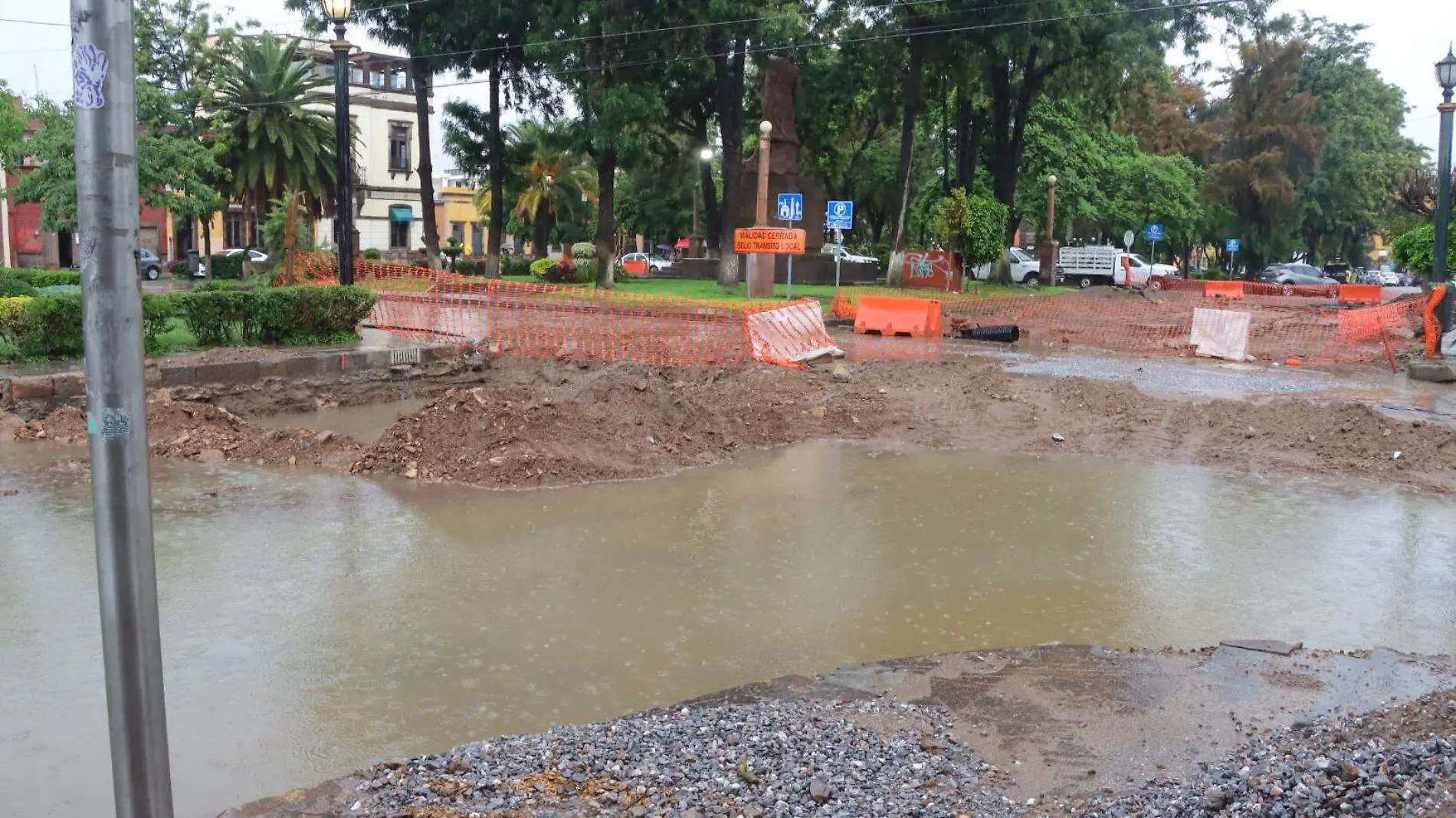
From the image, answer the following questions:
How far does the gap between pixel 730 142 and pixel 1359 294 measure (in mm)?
28407

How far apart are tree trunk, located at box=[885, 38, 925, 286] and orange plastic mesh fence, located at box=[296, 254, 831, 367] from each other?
11.6 metres

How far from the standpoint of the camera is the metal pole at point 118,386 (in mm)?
3129

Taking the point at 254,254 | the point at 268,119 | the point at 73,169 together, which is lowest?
the point at 254,254

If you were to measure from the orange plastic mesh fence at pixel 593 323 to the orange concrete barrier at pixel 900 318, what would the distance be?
7.61ft

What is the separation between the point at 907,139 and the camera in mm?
39219

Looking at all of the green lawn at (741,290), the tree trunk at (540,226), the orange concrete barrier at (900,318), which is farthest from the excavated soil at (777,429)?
the tree trunk at (540,226)

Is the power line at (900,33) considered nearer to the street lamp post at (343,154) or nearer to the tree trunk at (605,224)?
the tree trunk at (605,224)

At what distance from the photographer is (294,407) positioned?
15.8m

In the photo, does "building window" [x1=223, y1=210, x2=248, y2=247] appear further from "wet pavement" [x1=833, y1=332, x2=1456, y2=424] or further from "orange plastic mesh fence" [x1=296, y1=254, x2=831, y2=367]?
"wet pavement" [x1=833, y1=332, x2=1456, y2=424]

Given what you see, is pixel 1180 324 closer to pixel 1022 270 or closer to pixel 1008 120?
pixel 1008 120

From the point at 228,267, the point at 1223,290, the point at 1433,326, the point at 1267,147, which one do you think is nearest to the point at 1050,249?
the point at 1223,290

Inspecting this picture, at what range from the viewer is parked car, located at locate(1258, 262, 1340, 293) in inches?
2366

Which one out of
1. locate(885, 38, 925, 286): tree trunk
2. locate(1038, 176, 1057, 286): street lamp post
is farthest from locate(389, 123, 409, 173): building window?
locate(1038, 176, 1057, 286): street lamp post

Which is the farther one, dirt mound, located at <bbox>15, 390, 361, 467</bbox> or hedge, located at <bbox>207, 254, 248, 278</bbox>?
hedge, located at <bbox>207, 254, 248, 278</bbox>
